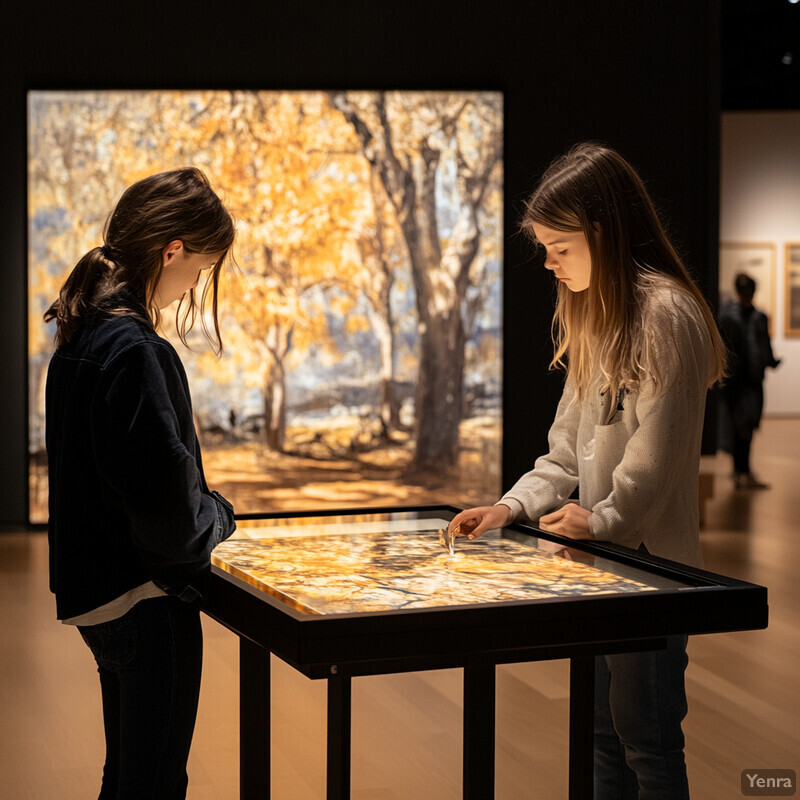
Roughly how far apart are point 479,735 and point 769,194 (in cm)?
1534

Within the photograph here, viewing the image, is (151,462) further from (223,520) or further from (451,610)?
(451,610)

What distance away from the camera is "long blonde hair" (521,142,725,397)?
2.12 metres

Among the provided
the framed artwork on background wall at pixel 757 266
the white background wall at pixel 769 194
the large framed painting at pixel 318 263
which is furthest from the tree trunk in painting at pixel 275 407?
the framed artwork on background wall at pixel 757 266

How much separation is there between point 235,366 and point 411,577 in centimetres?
550

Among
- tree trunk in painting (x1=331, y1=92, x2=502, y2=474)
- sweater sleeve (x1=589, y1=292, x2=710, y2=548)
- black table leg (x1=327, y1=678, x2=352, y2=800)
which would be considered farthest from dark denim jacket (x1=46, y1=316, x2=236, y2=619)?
tree trunk in painting (x1=331, y1=92, x2=502, y2=474)

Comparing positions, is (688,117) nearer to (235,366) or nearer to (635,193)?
(235,366)

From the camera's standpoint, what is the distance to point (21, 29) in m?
7.23

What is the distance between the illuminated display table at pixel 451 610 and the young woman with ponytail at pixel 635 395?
97 mm

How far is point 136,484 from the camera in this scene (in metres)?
1.89

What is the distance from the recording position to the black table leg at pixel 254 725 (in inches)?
85.5

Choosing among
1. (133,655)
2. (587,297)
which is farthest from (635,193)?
(133,655)

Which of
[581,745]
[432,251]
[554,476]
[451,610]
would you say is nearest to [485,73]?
[432,251]

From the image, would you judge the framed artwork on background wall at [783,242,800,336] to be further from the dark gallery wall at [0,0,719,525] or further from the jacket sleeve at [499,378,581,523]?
the jacket sleeve at [499,378,581,523]

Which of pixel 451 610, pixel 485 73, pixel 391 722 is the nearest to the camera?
pixel 451 610
